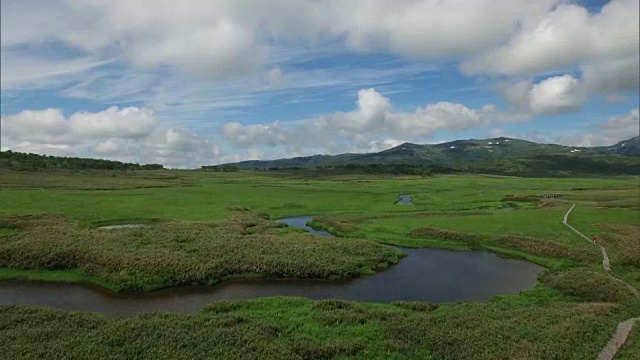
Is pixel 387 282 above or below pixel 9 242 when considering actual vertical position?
below

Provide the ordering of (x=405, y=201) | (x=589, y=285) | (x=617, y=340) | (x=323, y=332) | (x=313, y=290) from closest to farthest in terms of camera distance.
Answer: (x=617, y=340), (x=323, y=332), (x=589, y=285), (x=313, y=290), (x=405, y=201)

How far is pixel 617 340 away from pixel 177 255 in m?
38.6

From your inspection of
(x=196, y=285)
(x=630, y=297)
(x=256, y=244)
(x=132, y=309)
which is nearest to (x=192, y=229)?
(x=256, y=244)

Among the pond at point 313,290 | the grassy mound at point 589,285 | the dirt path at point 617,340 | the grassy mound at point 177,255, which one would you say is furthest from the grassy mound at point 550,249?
the dirt path at point 617,340

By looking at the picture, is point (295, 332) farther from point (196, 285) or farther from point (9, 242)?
point (9, 242)

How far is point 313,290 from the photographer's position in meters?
40.7

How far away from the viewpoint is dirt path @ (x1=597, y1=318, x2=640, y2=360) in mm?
25297

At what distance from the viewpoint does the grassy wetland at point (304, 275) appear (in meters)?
26.2

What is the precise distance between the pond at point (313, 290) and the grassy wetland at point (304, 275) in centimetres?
184

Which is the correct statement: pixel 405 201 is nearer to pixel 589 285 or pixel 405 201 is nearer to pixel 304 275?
pixel 304 275

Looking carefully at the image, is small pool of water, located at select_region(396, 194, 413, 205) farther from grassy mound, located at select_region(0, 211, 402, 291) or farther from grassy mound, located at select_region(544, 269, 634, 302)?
grassy mound, located at select_region(544, 269, 634, 302)

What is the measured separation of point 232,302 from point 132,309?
8102 millimetres

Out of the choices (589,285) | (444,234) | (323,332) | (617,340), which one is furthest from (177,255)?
(589,285)

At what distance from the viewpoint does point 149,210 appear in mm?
82188
